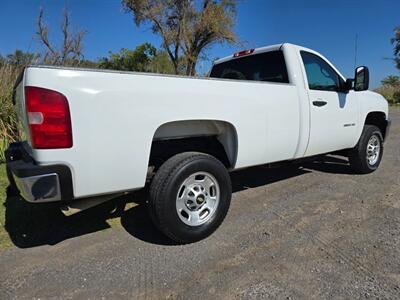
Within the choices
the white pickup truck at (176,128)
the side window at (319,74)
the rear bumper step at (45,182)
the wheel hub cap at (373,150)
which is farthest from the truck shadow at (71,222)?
the wheel hub cap at (373,150)

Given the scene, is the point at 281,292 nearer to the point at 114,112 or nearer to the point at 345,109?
the point at 114,112

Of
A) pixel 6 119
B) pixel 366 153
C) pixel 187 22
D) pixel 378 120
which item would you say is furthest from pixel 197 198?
pixel 187 22

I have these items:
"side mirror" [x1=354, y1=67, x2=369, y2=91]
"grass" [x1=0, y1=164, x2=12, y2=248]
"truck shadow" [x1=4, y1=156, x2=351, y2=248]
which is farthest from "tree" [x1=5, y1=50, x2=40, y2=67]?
"side mirror" [x1=354, y1=67, x2=369, y2=91]

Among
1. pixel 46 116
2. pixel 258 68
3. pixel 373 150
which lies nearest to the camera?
pixel 46 116

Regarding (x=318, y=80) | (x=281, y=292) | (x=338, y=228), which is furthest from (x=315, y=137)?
(x=281, y=292)

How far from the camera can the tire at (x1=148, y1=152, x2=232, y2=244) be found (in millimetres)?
2809

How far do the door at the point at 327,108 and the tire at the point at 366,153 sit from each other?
0.29 m

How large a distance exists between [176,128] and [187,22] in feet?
69.8

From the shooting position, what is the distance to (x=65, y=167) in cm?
234

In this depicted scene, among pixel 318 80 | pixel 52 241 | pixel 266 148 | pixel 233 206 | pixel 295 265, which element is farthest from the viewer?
pixel 318 80

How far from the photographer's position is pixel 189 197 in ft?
10.0

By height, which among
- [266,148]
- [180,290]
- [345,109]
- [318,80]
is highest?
[318,80]

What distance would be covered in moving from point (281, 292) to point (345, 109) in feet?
10.5

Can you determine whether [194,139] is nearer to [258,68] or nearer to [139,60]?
[258,68]
